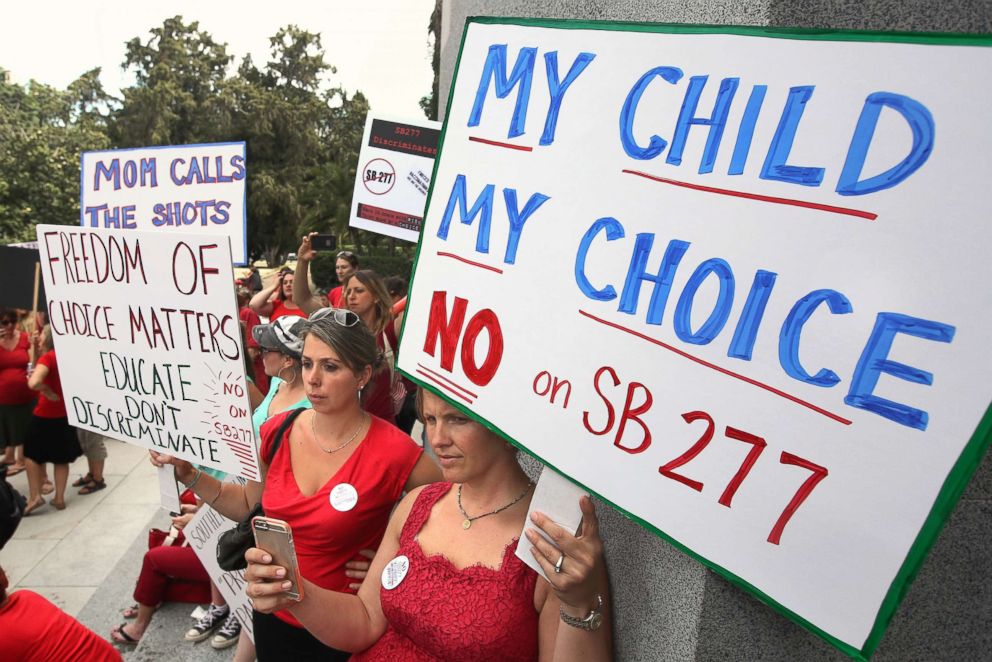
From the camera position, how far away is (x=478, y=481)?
182 cm

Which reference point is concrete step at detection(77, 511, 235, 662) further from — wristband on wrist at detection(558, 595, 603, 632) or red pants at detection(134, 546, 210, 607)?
wristband on wrist at detection(558, 595, 603, 632)

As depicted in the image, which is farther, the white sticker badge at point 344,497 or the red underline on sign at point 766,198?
the white sticker badge at point 344,497

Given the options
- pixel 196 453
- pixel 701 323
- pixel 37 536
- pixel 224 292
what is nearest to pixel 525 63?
pixel 701 323

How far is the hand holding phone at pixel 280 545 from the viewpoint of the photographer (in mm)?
1521

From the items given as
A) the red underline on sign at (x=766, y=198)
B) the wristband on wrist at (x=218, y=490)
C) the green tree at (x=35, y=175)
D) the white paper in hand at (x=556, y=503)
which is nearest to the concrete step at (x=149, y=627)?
the wristband on wrist at (x=218, y=490)

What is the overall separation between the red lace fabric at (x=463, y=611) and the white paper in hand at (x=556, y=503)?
0.33m

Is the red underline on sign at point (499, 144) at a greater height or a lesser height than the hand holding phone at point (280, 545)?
greater

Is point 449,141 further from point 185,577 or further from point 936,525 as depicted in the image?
point 185,577

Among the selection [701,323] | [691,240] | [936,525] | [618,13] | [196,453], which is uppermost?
[618,13]

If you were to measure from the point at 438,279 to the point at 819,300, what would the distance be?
0.82m

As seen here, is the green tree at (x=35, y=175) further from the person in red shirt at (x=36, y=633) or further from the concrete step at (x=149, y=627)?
the person in red shirt at (x=36, y=633)

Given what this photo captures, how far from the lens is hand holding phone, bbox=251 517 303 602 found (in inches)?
59.9

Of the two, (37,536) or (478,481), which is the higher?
(478,481)

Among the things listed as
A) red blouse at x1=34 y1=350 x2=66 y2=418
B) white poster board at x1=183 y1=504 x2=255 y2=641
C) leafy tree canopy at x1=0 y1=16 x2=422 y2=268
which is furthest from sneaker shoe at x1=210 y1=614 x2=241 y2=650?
leafy tree canopy at x1=0 y1=16 x2=422 y2=268
